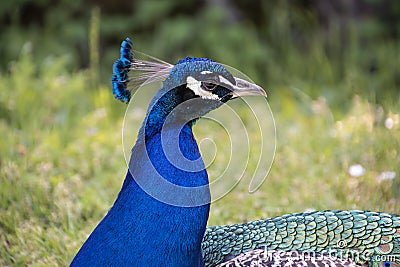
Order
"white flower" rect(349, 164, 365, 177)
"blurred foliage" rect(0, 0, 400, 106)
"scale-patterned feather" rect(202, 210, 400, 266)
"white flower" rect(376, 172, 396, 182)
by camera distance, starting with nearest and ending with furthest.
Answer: "scale-patterned feather" rect(202, 210, 400, 266), "white flower" rect(376, 172, 396, 182), "white flower" rect(349, 164, 365, 177), "blurred foliage" rect(0, 0, 400, 106)

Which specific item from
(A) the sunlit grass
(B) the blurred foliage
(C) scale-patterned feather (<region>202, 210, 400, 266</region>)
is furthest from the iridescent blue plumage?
(B) the blurred foliage

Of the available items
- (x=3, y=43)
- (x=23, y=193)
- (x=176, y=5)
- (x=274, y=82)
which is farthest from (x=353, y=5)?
(x=23, y=193)

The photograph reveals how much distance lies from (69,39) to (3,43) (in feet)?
1.71

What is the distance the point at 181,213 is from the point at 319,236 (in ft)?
1.61

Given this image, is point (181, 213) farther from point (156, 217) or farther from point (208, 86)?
point (208, 86)

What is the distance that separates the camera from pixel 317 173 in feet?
11.1

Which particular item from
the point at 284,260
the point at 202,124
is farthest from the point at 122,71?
the point at 202,124

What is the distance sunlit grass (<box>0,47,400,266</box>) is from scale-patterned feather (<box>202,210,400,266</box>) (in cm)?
63

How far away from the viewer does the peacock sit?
2.00 meters

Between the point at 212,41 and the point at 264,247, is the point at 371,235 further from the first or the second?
the point at 212,41

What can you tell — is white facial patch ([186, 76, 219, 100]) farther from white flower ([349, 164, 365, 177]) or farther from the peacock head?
white flower ([349, 164, 365, 177])

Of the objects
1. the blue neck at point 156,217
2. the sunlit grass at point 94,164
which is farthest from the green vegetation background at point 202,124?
the blue neck at point 156,217

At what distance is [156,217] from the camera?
2.00 meters

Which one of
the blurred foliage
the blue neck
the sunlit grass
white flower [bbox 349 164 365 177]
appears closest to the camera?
the blue neck
